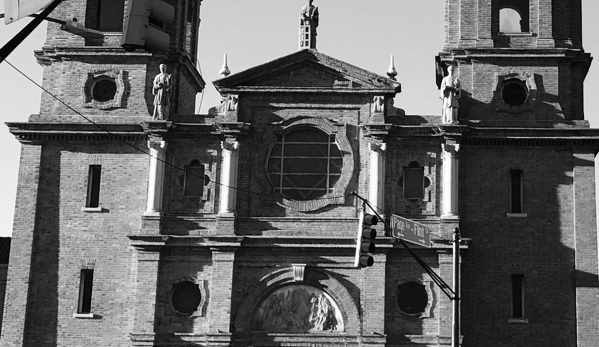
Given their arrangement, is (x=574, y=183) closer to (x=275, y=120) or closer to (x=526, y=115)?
(x=526, y=115)

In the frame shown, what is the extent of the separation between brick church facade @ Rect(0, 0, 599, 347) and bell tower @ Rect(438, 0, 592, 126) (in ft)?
0.24

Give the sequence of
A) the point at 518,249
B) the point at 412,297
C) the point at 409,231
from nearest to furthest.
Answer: the point at 409,231 < the point at 412,297 < the point at 518,249

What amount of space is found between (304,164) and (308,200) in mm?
1355

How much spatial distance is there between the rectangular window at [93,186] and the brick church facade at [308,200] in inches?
3.0

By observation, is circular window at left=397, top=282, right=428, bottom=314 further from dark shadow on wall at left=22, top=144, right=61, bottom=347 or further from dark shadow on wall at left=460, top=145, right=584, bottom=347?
dark shadow on wall at left=22, top=144, right=61, bottom=347

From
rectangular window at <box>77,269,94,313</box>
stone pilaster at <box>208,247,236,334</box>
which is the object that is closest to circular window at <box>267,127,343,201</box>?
stone pilaster at <box>208,247,236,334</box>


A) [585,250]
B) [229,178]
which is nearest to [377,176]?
[229,178]

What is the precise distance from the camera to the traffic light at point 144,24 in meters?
12.0

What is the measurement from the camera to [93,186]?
3694cm

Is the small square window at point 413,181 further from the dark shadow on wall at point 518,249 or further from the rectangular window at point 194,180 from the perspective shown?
the rectangular window at point 194,180

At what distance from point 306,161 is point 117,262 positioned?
743 cm

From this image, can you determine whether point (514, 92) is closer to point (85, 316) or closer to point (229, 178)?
point (229, 178)

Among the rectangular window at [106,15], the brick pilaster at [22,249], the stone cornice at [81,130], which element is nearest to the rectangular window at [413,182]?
the stone cornice at [81,130]

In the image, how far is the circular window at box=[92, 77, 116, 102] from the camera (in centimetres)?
3797
